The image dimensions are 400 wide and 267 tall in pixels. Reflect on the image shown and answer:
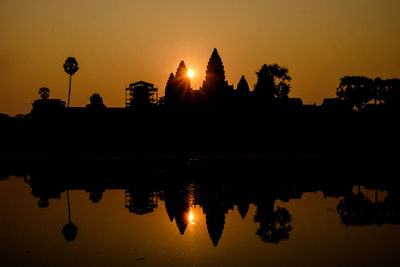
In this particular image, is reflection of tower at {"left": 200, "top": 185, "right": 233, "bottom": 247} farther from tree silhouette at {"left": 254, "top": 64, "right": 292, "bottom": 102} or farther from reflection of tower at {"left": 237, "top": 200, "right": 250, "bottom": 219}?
tree silhouette at {"left": 254, "top": 64, "right": 292, "bottom": 102}

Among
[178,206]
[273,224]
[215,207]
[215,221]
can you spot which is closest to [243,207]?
[215,207]

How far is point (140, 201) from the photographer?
1889cm

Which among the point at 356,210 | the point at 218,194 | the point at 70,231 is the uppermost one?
the point at 218,194

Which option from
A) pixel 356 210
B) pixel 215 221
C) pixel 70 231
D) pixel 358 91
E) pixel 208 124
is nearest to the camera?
pixel 70 231

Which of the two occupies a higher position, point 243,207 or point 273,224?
point 243,207

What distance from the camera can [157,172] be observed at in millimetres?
31344

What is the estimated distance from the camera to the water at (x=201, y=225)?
1048 centimetres

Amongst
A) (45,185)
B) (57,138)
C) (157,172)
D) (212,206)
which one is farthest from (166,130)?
(212,206)

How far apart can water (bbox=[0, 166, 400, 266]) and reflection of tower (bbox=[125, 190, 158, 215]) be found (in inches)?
1.7

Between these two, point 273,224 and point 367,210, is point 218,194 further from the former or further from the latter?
point 273,224

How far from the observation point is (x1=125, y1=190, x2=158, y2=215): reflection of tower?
17.0 m

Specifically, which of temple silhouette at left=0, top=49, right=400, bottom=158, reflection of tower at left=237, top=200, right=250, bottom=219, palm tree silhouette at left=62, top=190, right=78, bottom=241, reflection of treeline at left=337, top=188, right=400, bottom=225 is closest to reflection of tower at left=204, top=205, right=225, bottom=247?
reflection of tower at left=237, top=200, right=250, bottom=219

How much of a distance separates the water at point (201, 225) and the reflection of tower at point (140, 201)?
0.04m

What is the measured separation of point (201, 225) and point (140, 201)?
533 centimetres
